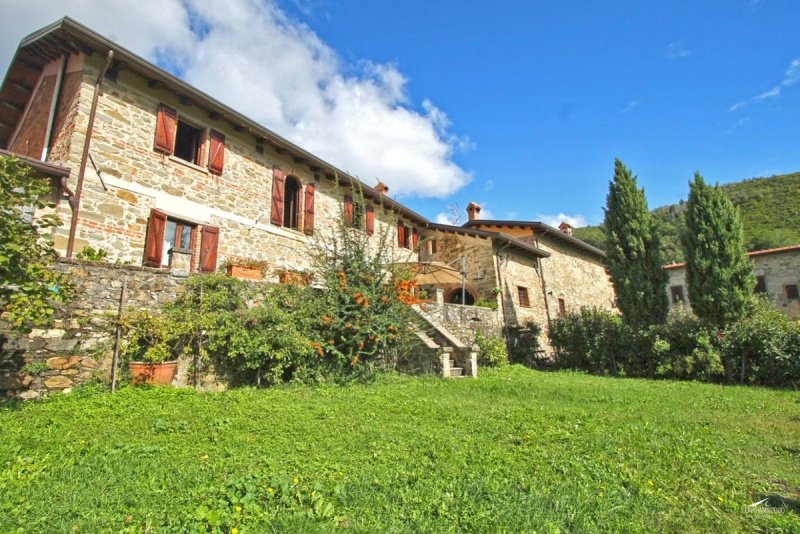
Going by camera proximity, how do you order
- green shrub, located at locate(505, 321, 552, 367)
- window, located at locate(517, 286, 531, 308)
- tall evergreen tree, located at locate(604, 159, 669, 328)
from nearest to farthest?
tall evergreen tree, located at locate(604, 159, 669, 328)
green shrub, located at locate(505, 321, 552, 367)
window, located at locate(517, 286, 531, 308)

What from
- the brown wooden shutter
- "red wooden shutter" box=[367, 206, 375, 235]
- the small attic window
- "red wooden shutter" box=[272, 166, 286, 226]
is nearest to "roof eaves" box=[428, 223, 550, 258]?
"red wooden shutter" box=[367, 206, 375, 235]

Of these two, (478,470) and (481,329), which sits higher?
(481,329)

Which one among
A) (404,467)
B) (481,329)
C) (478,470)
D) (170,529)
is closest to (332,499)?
(404,467)

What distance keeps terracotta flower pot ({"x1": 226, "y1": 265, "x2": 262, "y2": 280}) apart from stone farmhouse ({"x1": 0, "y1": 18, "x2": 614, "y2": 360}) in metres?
0.61

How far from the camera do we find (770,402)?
23.8 ft

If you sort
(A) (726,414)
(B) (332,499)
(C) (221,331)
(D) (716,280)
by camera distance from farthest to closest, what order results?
1. (D) (716,280)
2. (C) (221,331)
3. (A) (726,414)
4. (B) (332,499)

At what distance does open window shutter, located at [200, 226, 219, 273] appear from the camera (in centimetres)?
1022

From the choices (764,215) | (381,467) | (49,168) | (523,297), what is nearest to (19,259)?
(49,168)

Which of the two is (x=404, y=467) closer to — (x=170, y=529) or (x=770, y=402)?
(x=170, y=529)

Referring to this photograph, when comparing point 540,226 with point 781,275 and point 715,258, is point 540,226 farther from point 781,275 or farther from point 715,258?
point 781,275

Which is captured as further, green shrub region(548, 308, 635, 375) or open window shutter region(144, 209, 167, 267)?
green shrub region(548, 308, 635, 375)

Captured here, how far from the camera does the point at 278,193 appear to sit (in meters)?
12.6

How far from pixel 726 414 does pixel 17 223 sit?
1006 cm

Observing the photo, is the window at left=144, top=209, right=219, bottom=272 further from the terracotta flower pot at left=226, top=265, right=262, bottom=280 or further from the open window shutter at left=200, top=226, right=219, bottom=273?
the terracotta flower pot at left=226, top=265, right=262, bottom=280
